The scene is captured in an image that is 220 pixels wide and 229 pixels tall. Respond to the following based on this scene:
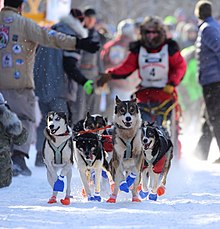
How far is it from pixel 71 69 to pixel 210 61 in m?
1.62

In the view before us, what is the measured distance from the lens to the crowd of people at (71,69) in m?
9.06

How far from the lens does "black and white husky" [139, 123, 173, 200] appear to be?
23.5 ft

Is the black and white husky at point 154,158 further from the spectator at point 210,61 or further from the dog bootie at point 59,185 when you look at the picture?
the spectator at point 210,61

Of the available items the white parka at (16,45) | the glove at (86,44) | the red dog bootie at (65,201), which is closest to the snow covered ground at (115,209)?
the red dog bootie at (65,201)

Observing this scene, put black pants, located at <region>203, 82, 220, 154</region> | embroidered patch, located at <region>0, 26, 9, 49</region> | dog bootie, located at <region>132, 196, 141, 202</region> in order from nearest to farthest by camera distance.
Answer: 1. dog bootie, located at <region>132, 196, 141, 202</region>
2. embroidered patch, located at <region>0, 26, 9, 49</region>
3. black pants, located at <region>203, 82, 220, 154</region>

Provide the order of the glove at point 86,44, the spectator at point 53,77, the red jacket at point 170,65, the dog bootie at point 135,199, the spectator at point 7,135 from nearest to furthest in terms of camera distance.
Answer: the dog bootie at point 135,199
the spectator at point 7,135
the glove at point 86,44
the red jacket at point 170,65
the spectator at point 53,77

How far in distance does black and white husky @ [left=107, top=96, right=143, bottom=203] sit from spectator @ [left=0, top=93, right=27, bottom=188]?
148 centimetres

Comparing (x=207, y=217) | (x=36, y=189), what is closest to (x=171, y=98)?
(x=36, y=189)

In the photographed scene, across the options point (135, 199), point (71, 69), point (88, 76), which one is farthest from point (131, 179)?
point (88, 76)

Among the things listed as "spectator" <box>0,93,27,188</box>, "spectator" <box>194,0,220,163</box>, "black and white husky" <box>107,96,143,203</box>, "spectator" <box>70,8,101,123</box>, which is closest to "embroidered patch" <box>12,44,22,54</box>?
"spectator" <box>0,93,27,188</box>

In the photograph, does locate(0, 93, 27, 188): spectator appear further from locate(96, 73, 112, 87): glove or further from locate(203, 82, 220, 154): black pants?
locate(203, 82, 220, 154): black pants

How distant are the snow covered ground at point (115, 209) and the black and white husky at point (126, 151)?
0.15 metres

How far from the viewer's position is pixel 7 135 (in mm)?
8359

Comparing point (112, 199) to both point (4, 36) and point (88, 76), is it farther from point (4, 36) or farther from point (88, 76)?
point (88, 76)
